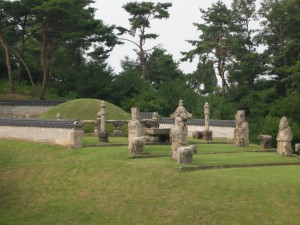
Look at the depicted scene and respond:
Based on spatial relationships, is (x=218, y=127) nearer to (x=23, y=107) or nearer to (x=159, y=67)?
(x=23, y=107)

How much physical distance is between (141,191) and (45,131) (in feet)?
34.4

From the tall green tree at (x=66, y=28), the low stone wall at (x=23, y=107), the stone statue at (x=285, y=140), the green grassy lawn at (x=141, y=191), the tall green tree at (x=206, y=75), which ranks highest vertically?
the tall green tree at (x=66, y=28)

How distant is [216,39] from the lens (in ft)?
182

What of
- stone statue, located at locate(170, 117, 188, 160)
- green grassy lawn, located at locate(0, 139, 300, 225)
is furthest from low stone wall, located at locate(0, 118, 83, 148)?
stone statue, located at locate(170, 117, 188, 160)

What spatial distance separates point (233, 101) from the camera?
50.1m

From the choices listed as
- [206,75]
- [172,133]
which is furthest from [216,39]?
[172,133]

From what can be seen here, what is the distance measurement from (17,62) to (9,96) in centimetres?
679

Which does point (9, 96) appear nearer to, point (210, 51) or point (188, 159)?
point (210, 51)

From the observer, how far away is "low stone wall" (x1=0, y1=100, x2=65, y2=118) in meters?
45.9

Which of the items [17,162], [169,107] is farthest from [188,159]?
[169,107]

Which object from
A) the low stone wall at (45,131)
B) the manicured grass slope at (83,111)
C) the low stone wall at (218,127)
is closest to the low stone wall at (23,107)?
the manicured grass slope at (83,111)

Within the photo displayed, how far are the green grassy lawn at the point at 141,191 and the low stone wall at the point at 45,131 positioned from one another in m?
1.29

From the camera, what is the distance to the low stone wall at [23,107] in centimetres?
4588

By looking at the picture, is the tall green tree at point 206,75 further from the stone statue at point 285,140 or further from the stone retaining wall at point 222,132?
the stone statue at point 285,140
